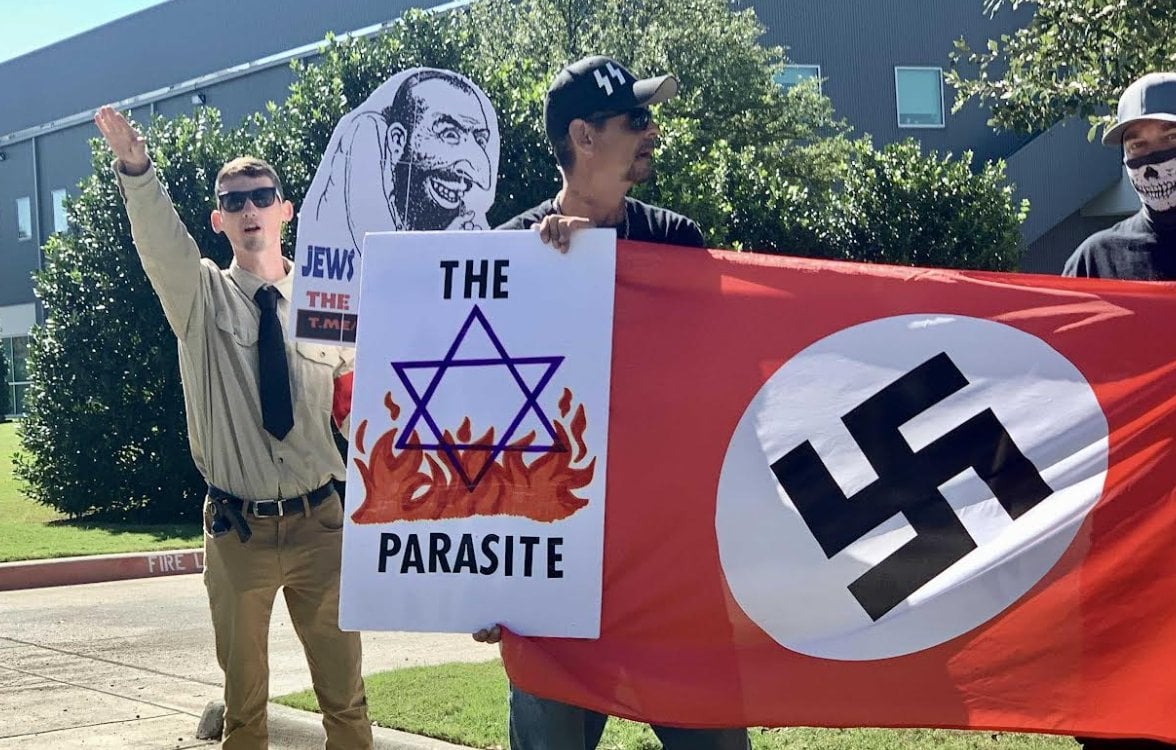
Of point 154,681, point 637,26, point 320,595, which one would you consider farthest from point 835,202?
point 320,595

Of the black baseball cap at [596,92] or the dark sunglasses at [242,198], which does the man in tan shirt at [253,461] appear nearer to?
the dark sunglasses at [242,198]

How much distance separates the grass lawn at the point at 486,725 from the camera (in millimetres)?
5723

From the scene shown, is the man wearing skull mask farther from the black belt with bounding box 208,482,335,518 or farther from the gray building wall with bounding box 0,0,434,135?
the gray building wall with bounding box 0,0,434,135

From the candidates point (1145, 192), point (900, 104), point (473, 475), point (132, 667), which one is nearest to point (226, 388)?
point (473, 475)

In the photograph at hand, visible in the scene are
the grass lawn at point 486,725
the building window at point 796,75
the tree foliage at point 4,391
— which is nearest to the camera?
the grass lawn at point 486,725

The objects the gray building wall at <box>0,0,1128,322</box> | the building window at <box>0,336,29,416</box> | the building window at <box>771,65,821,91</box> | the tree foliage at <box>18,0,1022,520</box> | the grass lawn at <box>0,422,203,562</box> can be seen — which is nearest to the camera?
the grass lawn at <box>0,422,203,562</box>

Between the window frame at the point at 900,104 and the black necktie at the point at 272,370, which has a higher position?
the window frame at the point at 900,104

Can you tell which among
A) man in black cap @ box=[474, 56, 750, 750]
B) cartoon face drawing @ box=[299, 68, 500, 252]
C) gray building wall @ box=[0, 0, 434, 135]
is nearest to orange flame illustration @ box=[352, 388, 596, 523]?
man in black cap @ box=[474, 56, 750, 750]

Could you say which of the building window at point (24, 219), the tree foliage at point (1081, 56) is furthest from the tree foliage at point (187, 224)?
the building window at point (24, 219)

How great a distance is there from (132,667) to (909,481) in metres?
6.48

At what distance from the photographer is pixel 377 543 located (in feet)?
12.9

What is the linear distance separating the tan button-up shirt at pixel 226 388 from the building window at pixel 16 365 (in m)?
47.7

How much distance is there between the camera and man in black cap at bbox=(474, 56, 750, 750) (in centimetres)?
382

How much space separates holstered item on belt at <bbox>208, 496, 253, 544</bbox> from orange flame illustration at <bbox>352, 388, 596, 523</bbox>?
117cm
